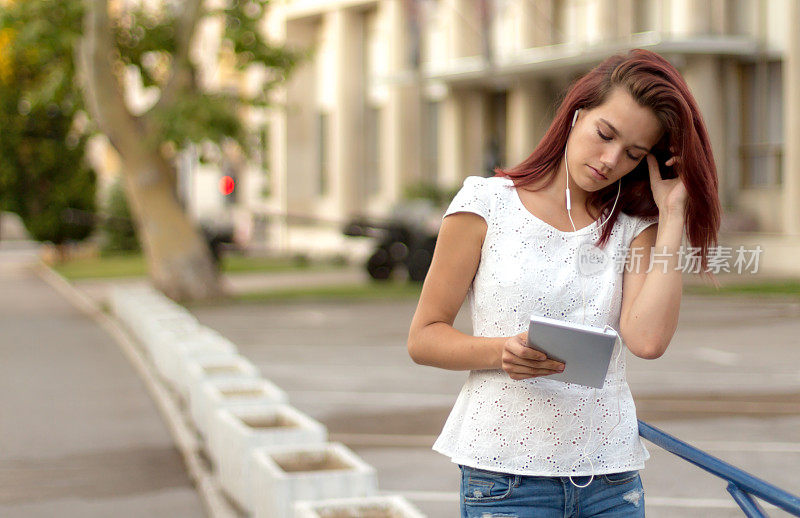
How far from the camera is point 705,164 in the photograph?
284 centimetres

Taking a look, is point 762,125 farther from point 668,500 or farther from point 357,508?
point 357,508

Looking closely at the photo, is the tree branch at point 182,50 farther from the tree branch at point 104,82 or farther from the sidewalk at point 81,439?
the sidewalk at point 81,439

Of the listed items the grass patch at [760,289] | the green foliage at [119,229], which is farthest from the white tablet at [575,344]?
the green foliage at [119,229]

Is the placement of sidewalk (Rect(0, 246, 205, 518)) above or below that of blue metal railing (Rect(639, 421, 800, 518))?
below

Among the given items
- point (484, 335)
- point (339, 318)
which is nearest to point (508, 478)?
point (484, 335)

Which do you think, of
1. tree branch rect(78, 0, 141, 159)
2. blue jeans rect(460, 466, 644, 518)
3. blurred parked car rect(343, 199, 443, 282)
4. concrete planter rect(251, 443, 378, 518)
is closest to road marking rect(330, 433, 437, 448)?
concrete planter rect(251, 443, 378, 518)

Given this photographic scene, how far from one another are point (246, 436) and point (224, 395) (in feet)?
6.04

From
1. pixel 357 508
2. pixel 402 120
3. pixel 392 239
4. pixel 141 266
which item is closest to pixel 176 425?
pixel 357 508

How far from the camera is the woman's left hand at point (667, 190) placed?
9.30ft

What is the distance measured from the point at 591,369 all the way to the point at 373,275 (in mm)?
24080

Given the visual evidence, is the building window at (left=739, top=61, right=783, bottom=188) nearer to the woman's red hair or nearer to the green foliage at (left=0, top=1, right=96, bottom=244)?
the green foliage at (left=0, top=1, right=96, bottom=244)

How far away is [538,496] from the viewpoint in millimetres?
2855

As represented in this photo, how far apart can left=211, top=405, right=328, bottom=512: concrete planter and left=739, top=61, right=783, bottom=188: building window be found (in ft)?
67.0

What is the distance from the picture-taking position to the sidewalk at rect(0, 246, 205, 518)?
286 inches
